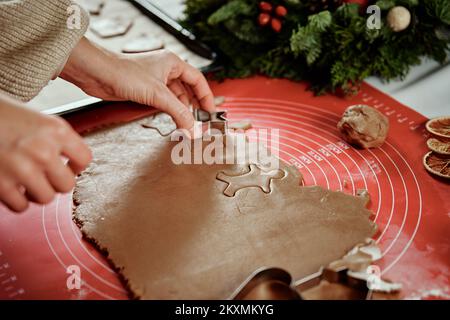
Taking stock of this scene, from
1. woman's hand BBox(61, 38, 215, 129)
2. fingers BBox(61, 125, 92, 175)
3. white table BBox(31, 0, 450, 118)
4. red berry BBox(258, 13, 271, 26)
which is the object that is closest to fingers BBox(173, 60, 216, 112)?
woman's hand BBox(61, 38, 215, 129)

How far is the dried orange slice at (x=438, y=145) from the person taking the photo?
136 centimetres

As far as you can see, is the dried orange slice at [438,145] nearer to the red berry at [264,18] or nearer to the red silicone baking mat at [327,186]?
the red silicone baking mat at [327,186]

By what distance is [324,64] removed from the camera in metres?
1.68

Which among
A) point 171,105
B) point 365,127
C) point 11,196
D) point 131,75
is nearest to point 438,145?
point 365,127

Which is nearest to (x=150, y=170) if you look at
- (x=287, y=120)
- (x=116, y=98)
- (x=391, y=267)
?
(x=116, y=98)

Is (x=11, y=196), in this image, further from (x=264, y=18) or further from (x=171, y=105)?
(x=264, y=18)

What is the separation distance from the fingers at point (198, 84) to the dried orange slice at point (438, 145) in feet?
2.31

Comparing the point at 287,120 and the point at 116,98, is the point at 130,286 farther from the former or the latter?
the point at 287,120

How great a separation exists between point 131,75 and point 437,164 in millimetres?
967

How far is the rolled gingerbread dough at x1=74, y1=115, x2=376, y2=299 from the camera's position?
104 centimetres

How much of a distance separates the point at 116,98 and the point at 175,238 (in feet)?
1.88

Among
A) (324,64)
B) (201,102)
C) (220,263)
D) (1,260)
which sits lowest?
(1,260)

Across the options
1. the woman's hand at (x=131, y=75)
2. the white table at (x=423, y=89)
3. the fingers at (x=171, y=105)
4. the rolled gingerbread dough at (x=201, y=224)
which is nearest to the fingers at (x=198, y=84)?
the woman's hand at (x=131, y=75)

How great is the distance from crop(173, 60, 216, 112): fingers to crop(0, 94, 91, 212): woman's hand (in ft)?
2.12
